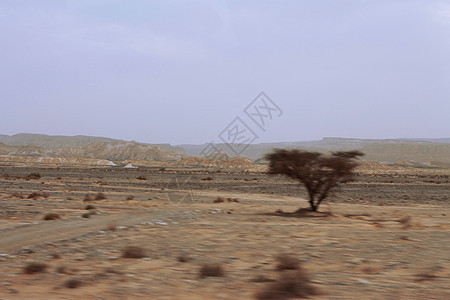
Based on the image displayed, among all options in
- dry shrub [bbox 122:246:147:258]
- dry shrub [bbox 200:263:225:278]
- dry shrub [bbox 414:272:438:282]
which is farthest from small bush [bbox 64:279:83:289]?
dry shrub [bbox 414:272:438:282]

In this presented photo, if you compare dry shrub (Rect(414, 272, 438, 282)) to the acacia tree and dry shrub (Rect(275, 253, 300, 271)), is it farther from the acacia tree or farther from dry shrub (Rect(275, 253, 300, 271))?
the acacia tree

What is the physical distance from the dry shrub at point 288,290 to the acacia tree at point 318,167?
12.7 m

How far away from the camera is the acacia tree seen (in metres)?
19.2

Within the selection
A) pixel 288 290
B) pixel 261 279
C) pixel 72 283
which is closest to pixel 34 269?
pixel 72 283

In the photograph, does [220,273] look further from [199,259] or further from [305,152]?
[305,152]

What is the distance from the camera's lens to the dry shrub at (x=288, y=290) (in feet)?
21.1

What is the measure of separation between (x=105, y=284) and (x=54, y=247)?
454 cm

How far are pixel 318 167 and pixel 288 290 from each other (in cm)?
1323

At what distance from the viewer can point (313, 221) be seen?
16906 mm

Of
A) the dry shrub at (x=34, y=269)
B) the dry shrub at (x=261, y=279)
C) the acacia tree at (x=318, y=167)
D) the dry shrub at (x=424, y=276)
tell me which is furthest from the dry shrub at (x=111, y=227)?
the dry shrub at (x=424, y=276)

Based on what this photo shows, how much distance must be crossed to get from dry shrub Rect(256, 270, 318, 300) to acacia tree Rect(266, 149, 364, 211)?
12660mm

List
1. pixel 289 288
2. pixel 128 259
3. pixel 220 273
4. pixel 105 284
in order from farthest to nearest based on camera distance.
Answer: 1. pixel 128 259
2. pixel 220 273
3. pixel 105 284
4. pixel 289 288

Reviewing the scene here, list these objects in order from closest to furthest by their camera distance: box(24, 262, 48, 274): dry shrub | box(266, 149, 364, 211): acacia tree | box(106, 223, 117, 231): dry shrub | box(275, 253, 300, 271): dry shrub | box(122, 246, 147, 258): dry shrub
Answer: box(24, 262, 48, 274): dry shrub
box(275, 253, 300, 271): dry shrub
box(122, 246, 147, 258): dry shrub
box(106, 223, 117, 231): dry shrub
box(266, 149, 364, 211): acacia tree

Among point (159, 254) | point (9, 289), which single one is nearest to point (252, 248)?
point (159, 254)
